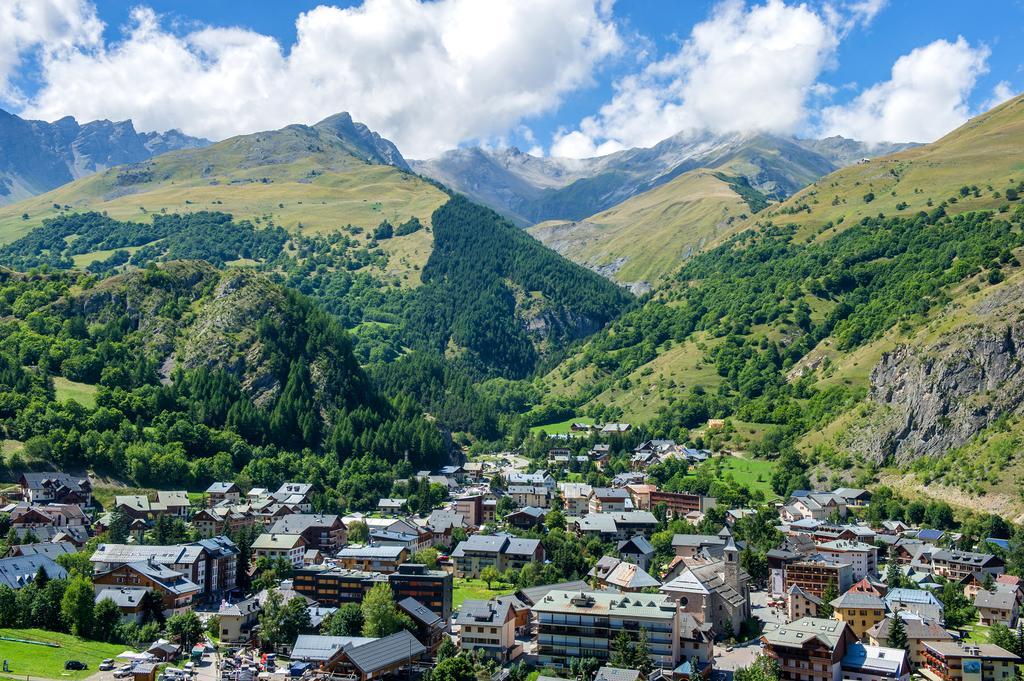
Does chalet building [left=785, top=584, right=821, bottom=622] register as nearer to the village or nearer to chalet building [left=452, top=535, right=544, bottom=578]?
the village

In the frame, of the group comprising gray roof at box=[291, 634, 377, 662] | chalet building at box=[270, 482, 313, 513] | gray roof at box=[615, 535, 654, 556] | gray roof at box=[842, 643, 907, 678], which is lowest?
gray roof at box=[842, 643, 907, 678]

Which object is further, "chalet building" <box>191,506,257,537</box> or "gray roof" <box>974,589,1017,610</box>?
"chalet building" <box>191,506,257,537</box>

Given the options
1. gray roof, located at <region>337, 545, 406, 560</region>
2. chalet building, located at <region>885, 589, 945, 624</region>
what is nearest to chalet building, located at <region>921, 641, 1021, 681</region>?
chalet building, located at <region>885, 589, 945, 624</region>

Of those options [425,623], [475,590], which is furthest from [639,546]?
[425,623]

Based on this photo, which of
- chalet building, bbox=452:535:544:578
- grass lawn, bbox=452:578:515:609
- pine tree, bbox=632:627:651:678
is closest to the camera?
pine tree, bbox=632:627:651:678

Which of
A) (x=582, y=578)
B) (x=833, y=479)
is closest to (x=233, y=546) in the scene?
(x=582, y=578)

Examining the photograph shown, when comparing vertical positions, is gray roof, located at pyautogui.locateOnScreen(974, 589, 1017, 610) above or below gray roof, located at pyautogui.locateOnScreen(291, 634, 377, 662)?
above
